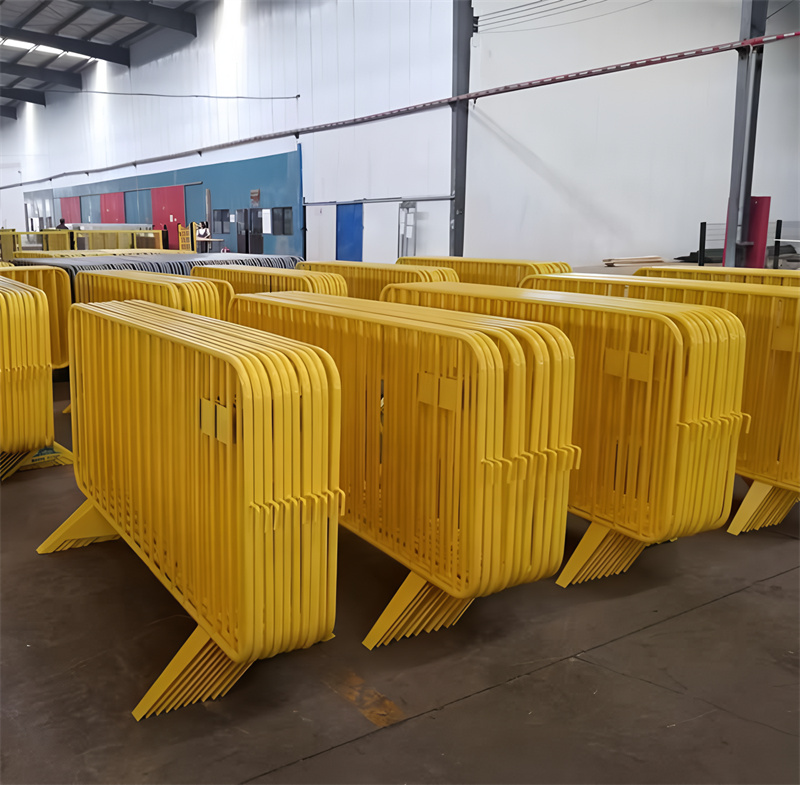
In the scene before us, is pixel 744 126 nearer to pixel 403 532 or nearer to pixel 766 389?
pixel 766 389

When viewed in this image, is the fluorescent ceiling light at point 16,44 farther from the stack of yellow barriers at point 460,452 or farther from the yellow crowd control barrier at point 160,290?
the stack of yellow barriers at point 460,452

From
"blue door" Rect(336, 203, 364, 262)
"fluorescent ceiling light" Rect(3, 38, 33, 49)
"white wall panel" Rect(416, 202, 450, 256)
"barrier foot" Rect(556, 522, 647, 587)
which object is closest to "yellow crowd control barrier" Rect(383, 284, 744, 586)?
"barrier foot" Rect(556, 522, 647, 587)

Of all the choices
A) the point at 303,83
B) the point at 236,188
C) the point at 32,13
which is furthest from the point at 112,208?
the point at 303,83

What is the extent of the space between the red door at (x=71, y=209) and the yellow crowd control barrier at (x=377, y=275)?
25.2 metres

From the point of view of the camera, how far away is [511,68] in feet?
39.9

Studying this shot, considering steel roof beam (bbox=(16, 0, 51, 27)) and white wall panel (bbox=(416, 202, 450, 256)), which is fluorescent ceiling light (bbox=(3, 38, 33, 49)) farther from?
white wall panel (bbox=(416, 202, 450, 256))

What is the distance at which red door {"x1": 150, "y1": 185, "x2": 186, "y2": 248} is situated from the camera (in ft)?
76.1

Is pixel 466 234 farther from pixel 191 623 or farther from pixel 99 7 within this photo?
pixel 99 7

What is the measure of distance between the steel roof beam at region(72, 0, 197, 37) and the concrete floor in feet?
62.9

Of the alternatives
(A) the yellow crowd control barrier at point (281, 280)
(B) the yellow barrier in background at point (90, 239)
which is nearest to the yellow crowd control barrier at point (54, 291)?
(A) the yellow crowd control barrier at point (281, 280)

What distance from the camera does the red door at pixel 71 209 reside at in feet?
101

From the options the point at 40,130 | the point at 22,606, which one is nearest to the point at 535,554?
the point at 22,606

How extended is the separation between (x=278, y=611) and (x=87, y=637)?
137 cm

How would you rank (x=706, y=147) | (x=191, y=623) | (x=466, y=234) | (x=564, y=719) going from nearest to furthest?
(x=564, y=719), (x=191, y=623), (x=706, y=147), (x=466, y=234)
